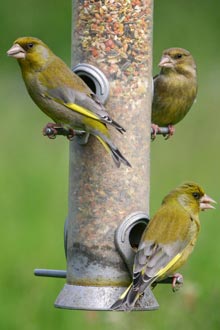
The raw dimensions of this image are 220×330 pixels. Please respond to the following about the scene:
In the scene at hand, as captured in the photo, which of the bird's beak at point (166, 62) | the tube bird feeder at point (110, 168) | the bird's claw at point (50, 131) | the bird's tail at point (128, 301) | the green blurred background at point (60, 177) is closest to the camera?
the bird's tail at point (128, 301)

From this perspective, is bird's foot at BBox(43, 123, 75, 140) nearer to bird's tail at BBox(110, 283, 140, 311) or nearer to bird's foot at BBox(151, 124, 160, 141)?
bird's foot at BBox(151, 124, 160, 141)

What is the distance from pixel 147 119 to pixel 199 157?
289 inches

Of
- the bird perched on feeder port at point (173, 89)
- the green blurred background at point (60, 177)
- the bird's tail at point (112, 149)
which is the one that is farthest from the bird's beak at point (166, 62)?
the bird's tail at point (112, 149)

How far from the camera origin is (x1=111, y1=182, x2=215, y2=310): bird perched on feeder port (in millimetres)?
8500

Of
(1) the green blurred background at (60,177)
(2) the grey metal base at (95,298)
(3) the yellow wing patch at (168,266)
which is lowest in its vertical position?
(1) the green blurred background at (60,177)

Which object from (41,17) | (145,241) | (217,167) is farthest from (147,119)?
(41,17)

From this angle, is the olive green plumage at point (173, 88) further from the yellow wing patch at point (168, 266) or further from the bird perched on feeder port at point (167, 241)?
the yellow wing patch at point (168, 266)

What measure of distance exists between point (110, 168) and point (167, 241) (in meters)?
0.55

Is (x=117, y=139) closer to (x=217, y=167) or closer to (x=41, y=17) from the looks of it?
(x=217, y=167)

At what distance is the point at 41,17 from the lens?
76.8 feet

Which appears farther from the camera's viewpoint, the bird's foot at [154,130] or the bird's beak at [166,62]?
the bird's beak at [166,62]

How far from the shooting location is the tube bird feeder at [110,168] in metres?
8.84

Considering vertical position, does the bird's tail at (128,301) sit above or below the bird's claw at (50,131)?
below

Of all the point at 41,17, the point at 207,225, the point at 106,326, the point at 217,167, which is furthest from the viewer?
the point at 41,17
